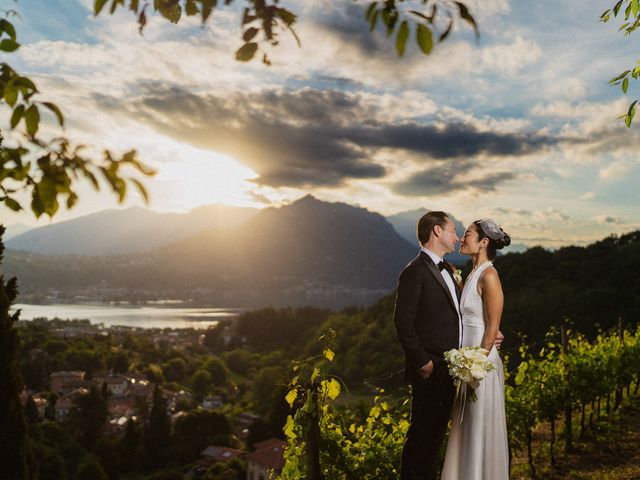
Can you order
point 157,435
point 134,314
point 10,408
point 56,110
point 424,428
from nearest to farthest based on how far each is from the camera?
point 56,110, point 424,428, point 10,408, point 157,435, point 134,314

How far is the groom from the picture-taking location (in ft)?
12.3

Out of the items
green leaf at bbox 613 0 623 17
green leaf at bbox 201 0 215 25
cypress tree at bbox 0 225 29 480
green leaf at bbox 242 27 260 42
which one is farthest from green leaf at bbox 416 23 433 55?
cypress tree at bbox 0 225 29 480

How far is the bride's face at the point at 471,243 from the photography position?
13.5 ft

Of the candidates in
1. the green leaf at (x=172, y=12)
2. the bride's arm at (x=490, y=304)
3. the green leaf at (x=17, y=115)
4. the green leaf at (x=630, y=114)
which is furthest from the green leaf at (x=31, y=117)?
the green leaf at (x=630, y=114)

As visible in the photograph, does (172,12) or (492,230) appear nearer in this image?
(172,12)

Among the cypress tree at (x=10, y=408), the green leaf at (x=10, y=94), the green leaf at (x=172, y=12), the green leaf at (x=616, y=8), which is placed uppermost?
the green leaf at (x=616, y=8)

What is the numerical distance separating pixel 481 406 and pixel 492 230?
1.33m

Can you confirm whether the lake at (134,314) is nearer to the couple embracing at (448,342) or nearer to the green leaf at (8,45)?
the couple embracing at (448,342)

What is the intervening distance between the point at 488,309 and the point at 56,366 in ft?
272

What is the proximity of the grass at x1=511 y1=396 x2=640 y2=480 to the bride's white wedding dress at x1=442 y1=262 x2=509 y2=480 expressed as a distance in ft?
9.46

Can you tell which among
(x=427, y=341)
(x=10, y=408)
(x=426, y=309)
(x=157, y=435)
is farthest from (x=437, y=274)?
(x=157, y=435)

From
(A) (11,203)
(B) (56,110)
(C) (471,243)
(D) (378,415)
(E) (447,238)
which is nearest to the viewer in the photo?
(B) (56,110)

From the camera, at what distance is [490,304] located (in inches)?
155

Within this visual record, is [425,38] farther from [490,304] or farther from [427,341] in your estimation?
[490,304]
